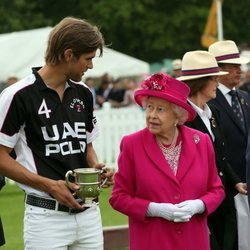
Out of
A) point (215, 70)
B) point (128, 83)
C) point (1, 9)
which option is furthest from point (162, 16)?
point (215, 70)

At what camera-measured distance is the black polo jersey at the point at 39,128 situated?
5.21m

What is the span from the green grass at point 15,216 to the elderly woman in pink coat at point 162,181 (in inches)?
167

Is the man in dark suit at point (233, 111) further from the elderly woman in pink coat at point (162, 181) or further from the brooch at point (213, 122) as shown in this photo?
the elderly woman in pink coat at point (162, 181)

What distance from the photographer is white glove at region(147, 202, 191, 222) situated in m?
5.47

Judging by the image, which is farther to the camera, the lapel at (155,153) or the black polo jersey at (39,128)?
the lapel at (155,153)

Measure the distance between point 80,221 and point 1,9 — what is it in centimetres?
3085

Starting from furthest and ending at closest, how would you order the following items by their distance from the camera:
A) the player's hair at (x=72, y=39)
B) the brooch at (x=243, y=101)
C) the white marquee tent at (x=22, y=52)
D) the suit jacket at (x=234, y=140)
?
the white marquee tent at (x=22, y=52), the brooch at (x=243, y=101), the suit jacket at (x=234, y=140), the player's hair at (x=72, y=39)

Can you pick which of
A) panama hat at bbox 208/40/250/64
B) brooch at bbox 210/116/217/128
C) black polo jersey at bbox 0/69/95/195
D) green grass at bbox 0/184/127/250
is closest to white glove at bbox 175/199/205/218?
black polo jersey at bbox 0/69/95/195

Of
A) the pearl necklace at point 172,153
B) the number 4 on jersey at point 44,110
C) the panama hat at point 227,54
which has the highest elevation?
the number 4 on jersey at point 44,110

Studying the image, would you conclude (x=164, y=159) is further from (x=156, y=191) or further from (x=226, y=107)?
(x=226, y=107)

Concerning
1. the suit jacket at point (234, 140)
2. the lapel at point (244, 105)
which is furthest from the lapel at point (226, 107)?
the lapel at point (244, 105)

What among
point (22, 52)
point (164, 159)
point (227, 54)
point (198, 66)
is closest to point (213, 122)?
point (198, 66)

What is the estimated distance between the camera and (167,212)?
5.48 metres

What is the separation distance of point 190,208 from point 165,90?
0.77m
